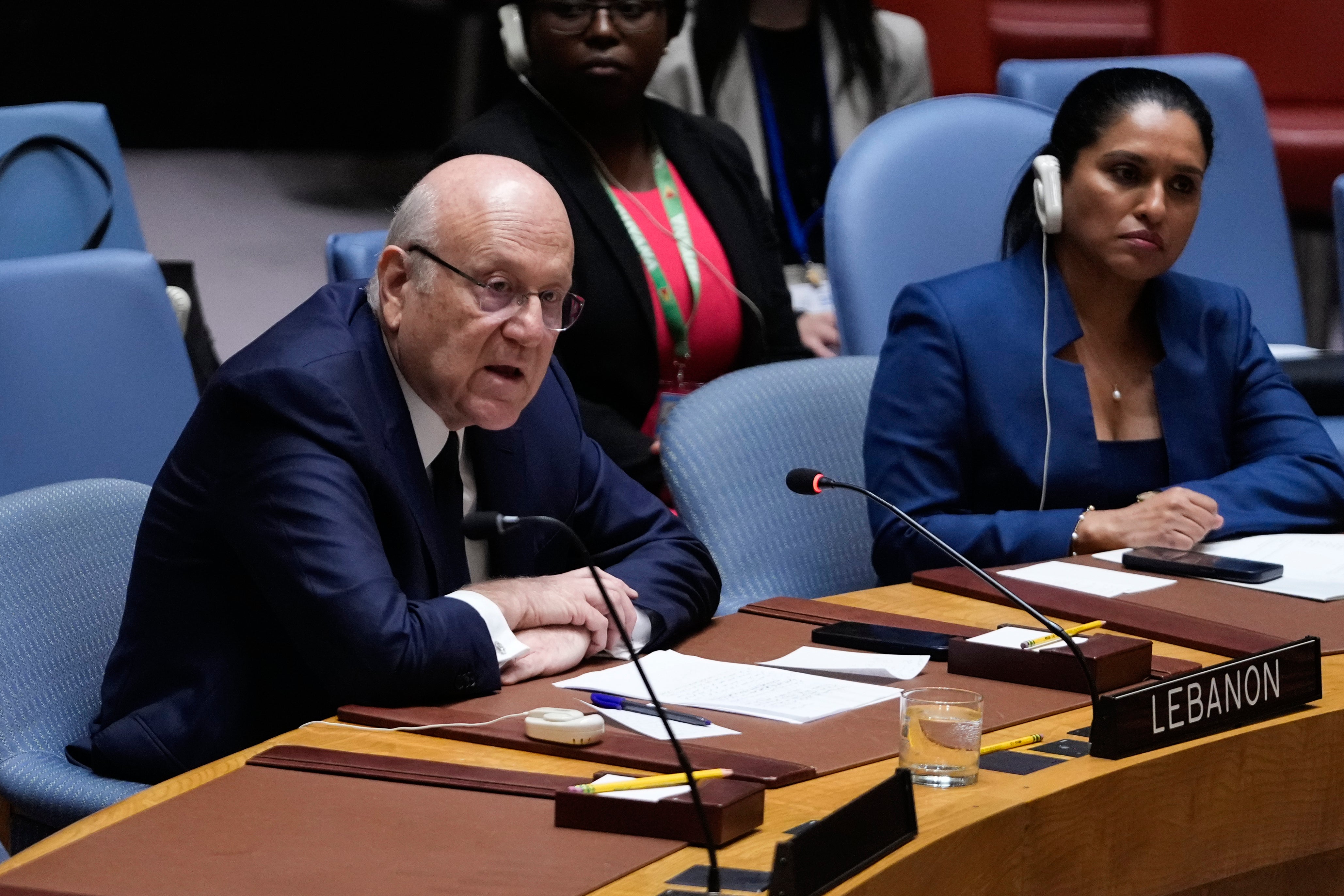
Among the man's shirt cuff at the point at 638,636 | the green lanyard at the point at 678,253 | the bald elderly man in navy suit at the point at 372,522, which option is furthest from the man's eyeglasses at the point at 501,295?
the green lanyard at the point at 678,253

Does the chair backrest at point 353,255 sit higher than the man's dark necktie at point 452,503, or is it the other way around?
the chair backrest at point 353,255

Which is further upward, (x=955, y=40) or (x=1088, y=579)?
(x=955, y=40)

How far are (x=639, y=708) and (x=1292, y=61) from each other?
353cm

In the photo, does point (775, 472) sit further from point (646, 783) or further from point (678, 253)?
point (646, 783)

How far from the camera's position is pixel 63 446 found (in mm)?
2662

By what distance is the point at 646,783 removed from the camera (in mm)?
1266

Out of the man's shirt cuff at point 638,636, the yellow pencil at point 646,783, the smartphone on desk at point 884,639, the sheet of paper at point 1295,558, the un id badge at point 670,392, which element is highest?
the yellow pencil at point 646,783

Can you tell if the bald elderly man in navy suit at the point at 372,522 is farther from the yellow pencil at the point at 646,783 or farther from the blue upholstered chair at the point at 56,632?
the yellow pencil at the point at 646,783

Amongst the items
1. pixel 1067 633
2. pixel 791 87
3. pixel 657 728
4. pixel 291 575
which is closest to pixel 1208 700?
pixel 1067 633

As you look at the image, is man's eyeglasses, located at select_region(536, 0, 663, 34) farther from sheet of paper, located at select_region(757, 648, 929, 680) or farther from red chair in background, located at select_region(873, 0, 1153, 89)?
red chair in background, located at select_region(873, 0, 1153, 89)

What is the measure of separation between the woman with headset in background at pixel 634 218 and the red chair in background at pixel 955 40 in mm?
1459

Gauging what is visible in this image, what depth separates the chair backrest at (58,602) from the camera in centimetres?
176

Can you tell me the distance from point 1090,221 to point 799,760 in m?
1.33

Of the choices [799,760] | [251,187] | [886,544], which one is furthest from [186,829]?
[251,187]
